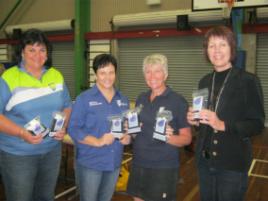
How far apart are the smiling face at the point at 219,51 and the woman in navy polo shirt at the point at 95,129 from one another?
0.70 m

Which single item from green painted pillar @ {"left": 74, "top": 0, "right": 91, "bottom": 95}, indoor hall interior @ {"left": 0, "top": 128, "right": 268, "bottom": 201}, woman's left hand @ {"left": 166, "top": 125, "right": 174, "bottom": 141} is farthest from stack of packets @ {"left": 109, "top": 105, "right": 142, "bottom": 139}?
green painted pillar @ {"left": 74, "top": 0, "right": 91, "bottom": 95}

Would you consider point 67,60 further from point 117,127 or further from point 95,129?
point 117,127

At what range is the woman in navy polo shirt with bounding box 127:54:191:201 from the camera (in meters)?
2.14

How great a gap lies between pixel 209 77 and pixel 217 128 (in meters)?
0.37

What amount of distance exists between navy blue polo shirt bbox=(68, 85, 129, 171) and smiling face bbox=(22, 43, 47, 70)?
360mm

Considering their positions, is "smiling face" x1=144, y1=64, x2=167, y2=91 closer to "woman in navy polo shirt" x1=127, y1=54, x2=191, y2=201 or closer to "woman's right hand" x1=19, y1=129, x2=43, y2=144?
"woman in navy polo shirt" x1=127, y1=54, x2=191, y2=201

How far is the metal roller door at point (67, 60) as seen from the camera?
10.2 metres

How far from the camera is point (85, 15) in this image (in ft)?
30.9

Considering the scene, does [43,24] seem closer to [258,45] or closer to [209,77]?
[258,45]

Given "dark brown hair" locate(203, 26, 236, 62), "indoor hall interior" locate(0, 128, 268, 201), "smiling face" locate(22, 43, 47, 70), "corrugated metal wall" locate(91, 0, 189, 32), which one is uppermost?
"corrugated metal wall" locate(91, 0, 189, 32)

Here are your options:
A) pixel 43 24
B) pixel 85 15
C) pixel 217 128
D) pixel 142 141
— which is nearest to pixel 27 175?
pixel 142 141

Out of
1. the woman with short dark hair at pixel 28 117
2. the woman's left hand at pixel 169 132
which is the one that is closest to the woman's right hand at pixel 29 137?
the woman with short dark hair at pixel 28 117

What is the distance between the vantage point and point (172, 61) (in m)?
8.47

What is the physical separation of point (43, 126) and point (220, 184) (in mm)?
1187
